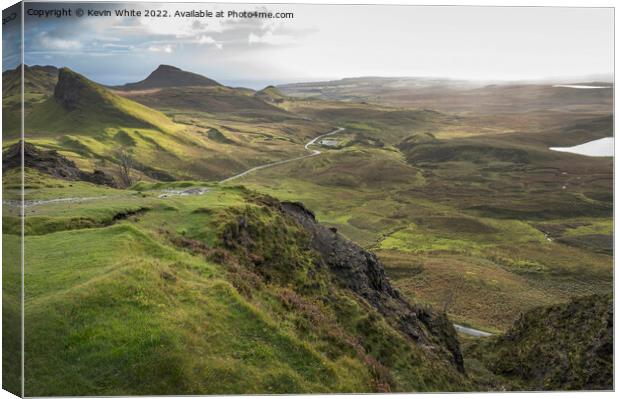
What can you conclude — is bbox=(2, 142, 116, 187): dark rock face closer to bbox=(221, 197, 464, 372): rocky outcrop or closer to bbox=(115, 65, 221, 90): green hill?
bbox=(115, 65, 221, 90): green hill

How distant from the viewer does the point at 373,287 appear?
28453 mm

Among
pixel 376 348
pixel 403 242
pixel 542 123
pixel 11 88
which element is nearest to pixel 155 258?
pixel 11 88

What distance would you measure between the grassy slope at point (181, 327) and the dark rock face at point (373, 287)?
270cm

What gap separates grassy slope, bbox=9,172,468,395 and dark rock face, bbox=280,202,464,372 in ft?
8.85

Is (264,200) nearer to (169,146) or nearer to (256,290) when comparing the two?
(256,290)

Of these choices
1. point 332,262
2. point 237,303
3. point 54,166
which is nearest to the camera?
point 237,303

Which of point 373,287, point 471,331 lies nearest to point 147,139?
point 471,331

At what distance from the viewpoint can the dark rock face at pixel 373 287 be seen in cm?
2630

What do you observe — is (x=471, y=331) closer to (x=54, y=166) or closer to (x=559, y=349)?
(x=559, y=349)

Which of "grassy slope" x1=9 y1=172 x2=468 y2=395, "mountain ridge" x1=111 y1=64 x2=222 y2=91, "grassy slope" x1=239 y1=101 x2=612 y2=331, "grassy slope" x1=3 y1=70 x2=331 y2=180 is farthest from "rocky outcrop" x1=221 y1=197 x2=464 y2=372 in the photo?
"grassy slope" x1=3 y1=70 x2=331 y2=180

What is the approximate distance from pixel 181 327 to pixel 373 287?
14.9 meters

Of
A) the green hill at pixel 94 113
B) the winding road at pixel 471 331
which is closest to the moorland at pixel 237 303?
the winding road at pixel 471 331

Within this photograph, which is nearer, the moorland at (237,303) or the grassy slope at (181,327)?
the grassy slope at (181,327)

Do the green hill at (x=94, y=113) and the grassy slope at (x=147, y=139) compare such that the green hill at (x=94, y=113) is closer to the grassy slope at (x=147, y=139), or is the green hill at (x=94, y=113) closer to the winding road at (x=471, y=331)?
the grassy slope at (x=147, y=139)
